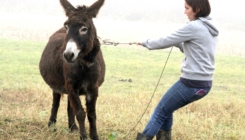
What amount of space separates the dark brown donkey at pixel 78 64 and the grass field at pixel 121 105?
0.57m

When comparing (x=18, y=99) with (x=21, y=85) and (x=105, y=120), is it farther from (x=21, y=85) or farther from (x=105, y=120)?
(x=105, y=120)

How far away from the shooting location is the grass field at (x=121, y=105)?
19.4ft

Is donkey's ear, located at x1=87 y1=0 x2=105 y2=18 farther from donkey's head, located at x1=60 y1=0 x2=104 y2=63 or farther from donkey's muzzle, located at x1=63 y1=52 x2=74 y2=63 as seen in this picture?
donkey's muzzle, located at x1=63 y1=52 x2=74 y2=63

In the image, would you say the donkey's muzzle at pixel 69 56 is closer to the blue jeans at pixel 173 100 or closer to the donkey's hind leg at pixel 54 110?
the blue jeans at pixel 173 100

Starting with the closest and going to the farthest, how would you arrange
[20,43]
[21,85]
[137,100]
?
[137,100]
[21,85]
[20,43]

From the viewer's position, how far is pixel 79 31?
4570 mm

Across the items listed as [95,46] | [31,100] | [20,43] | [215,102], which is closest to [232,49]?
[20,43]

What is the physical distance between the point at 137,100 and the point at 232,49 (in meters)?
17.6

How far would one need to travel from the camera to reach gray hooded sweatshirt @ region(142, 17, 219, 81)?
4.30 metres

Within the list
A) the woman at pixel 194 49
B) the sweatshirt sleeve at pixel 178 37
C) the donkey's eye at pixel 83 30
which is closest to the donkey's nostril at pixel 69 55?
the donkey's eye at pixel 83 30

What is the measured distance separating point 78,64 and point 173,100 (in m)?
1.46

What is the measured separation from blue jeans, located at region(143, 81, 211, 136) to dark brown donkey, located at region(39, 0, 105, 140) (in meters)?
1.05

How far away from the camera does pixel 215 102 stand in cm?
903

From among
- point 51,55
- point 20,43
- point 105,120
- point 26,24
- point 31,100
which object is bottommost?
point 26,24
